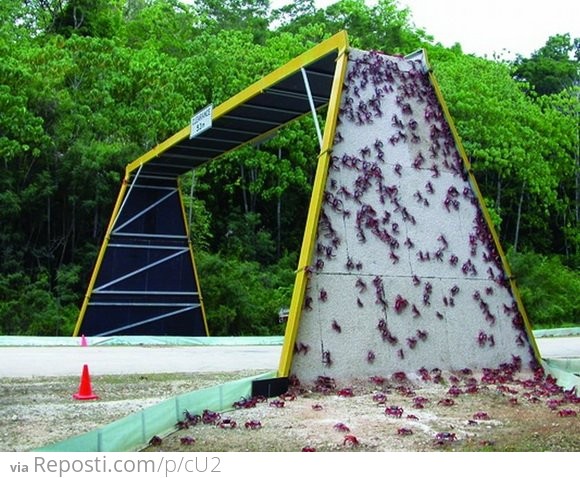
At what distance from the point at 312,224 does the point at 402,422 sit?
99.9 inches

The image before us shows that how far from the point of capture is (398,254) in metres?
7.89

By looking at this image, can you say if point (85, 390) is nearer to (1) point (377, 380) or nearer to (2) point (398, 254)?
(1) point (377, 380)

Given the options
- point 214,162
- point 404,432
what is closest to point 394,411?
point 404,432

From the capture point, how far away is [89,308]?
14898 mm

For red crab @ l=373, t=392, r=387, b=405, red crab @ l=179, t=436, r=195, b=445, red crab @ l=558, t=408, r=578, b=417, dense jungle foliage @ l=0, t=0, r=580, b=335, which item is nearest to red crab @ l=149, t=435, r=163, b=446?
red crab @ l=179, t=436, r=195, b=445

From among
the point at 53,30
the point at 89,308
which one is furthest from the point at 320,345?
the point at 53,30

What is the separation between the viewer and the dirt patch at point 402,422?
4.74 metres

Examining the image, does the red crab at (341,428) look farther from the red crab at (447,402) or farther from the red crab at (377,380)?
the red crab at (377,380)

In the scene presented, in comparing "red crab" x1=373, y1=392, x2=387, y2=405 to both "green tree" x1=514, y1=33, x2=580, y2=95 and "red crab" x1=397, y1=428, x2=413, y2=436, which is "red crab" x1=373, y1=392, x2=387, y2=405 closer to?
"red crab" x1=397, y1=428, x2=413, y2=436

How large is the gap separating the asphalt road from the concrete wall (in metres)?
2.67

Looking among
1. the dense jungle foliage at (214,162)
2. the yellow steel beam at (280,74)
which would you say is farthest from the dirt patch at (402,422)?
the dense jungle foliage at (214,162)

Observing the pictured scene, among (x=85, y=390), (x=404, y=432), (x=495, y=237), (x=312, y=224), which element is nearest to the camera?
(x=404, y=432)

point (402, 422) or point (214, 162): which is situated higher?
point (214, 162)

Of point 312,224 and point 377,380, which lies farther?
point 312,224
